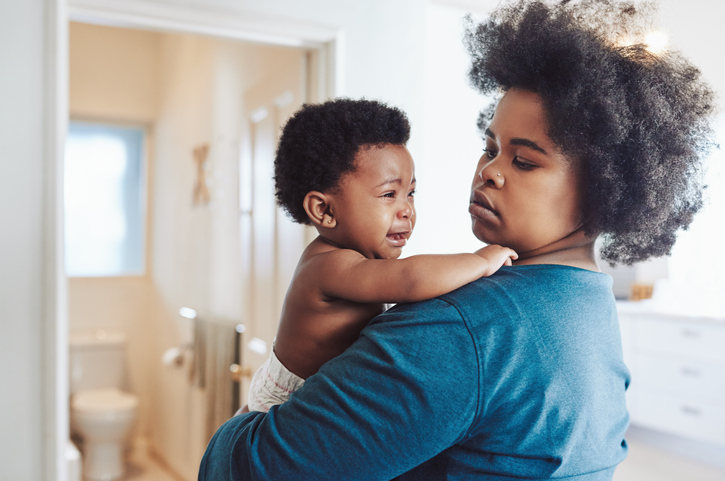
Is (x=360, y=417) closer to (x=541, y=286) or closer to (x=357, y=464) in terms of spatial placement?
(x=357, y=464)

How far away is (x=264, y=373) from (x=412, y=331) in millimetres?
481

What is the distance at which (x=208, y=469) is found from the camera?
2.83 ft

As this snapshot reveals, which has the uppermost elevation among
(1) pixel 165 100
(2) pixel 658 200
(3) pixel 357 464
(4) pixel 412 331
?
(1) pixel 165 100

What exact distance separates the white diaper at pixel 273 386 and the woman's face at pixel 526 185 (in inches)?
16.8

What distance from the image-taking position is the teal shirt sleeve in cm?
68

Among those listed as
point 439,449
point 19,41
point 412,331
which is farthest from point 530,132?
point 19,41

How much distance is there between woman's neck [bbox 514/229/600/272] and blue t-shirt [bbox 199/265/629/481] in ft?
0.35

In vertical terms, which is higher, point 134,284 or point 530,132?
point 530,132

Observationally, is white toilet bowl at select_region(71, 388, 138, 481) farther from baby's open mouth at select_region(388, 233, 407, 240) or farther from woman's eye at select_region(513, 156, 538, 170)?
woman's eye at select_region(513, 156, 538, 170)

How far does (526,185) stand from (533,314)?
219 millimetres

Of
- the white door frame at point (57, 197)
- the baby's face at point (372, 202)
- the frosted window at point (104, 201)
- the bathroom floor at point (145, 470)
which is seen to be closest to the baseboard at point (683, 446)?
the bathroom floor at point (145, 470)

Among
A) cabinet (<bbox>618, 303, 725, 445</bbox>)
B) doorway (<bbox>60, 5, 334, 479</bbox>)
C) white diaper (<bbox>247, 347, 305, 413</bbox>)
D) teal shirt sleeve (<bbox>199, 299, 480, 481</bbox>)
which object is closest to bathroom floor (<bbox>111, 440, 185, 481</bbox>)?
doorway (<bbox>60, 5, 334, 479</bbox>)

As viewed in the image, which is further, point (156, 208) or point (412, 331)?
point (156, 208)

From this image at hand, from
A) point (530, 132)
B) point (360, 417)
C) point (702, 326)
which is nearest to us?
point (360, 417)
